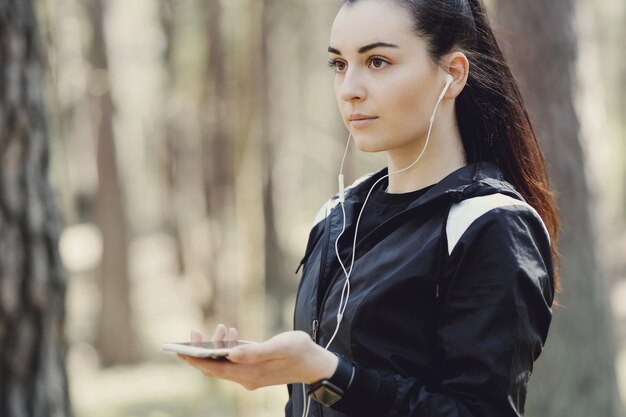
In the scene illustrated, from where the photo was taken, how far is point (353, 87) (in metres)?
2.46

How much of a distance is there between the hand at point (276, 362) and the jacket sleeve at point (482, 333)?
118 mm

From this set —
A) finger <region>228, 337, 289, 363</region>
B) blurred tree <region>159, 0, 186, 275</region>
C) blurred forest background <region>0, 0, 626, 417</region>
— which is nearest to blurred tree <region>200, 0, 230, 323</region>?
blurred forest background <region>0, 0, 626, 417</region>

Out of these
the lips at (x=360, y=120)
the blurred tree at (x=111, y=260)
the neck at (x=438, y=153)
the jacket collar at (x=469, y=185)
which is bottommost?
the blurred tree at (x=111, y=260)

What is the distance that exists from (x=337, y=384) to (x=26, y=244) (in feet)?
6.13

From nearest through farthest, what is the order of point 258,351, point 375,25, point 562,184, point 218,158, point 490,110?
1. point 258,351
2. point 375,25
3. point 490,110
4. point 562,184
5. point 218,158

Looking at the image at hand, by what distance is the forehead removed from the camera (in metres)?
2.43

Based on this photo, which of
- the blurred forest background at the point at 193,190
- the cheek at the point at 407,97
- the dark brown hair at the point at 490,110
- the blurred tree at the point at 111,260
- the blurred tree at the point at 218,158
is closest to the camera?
the cheek at the point at 407,97

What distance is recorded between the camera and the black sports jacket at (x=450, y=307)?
7.04 feet

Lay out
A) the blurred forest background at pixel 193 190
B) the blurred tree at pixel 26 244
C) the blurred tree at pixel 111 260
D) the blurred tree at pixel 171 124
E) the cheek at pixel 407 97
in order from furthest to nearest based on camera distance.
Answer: the blurred tree at pixel 171 124
the blurred tree at pixel 111 260
the blurred forest background at pixel 193 190
the blurred tree at pixel 26 244
the cheek at pixel 407 97

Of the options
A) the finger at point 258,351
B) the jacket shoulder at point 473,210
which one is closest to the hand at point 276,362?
the finger at point 258,351

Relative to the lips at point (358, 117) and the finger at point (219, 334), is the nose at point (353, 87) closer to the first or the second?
the lips at point (358, 117)

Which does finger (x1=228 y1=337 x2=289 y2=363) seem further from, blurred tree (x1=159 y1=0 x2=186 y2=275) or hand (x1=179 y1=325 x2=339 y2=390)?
blurred tree (x1=159 y1=0 x2=186 y2=275)

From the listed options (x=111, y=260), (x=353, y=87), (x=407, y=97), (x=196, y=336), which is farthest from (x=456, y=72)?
(x=111, y=260)

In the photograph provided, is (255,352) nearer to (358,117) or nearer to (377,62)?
(358,117)
